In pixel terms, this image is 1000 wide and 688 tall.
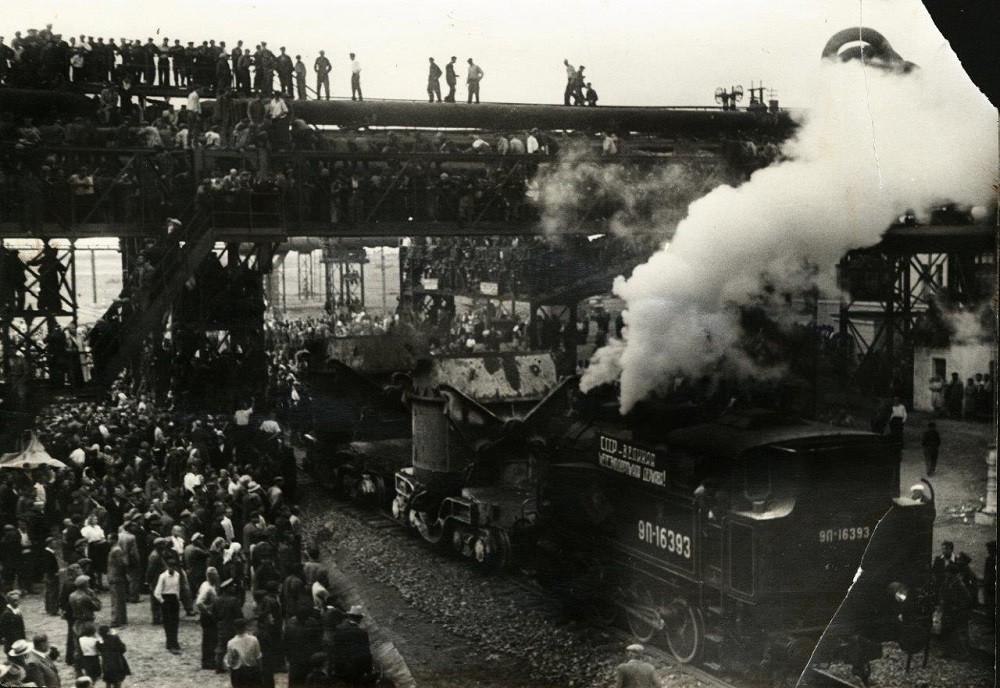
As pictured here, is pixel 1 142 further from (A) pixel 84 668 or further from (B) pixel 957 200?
(B) pixel 957 200

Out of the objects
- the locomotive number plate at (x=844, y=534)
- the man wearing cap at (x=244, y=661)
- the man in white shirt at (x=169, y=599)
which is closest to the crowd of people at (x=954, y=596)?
the locomotive number plate at (x=844, y=534)

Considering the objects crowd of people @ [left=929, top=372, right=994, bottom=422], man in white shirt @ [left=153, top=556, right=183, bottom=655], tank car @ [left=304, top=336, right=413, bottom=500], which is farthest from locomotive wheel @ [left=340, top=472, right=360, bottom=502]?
crowd of people @ [left=929, top=372, right=994, bottom=422]

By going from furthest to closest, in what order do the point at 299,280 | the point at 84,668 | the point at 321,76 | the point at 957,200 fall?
the point at 299,280 < the point at 321,76 < the point at 957,200 < the point at 84,668

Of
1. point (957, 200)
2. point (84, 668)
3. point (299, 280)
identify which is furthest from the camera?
point (299, 280)

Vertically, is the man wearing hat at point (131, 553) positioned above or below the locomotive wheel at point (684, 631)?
above

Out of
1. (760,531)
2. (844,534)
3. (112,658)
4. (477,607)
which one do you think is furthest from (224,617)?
(844,534)

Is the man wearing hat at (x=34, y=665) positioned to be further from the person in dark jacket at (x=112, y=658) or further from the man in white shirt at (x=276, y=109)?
the man in white shirt at (x=276, y=109)

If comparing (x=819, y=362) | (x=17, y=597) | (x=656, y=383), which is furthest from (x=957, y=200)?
(x=17, y=597)
